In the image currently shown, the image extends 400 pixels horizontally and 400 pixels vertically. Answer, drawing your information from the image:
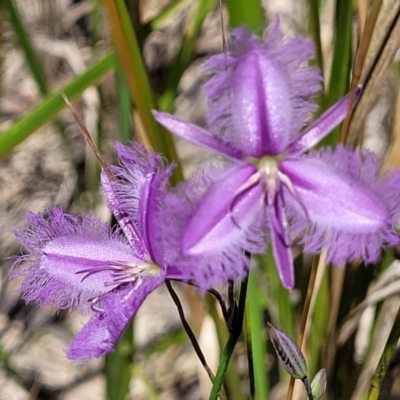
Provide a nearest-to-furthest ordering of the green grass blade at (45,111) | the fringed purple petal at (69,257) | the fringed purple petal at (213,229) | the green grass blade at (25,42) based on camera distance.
Result: 1. the fringed purple petal at (213,229)
2. the fringed purple petal at (69,257)
3. the green grass blade at (45,111)
4. the green grass blade at (25,42)

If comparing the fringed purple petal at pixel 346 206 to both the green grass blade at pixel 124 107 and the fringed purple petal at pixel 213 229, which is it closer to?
the fringed purple petal at pixel 213 229

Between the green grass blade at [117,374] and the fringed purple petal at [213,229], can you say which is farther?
the green grass blade at [117,374]

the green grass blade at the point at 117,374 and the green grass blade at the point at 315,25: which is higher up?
the green grass blade at the point at 315,25

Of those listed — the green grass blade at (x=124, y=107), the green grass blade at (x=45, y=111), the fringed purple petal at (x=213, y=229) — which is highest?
the fringed purple petal at (x=213, y=229)

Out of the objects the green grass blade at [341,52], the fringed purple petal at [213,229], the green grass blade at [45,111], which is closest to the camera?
the fringed purple petal at [213,229]

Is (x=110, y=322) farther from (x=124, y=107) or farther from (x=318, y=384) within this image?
(x=124, y=107)

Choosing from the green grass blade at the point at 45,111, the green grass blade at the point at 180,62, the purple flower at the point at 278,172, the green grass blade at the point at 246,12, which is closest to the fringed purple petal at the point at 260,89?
the purple flower at the point at 278,172

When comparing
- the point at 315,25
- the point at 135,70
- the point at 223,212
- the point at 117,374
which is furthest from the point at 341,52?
the point at 117,374

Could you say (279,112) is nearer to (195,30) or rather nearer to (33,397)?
(195,30)

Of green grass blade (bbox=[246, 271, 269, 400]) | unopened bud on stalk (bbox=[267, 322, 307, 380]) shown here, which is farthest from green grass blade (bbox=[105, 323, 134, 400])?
unopened bud on stalk (bbox=[267, 322, 307, 380])
